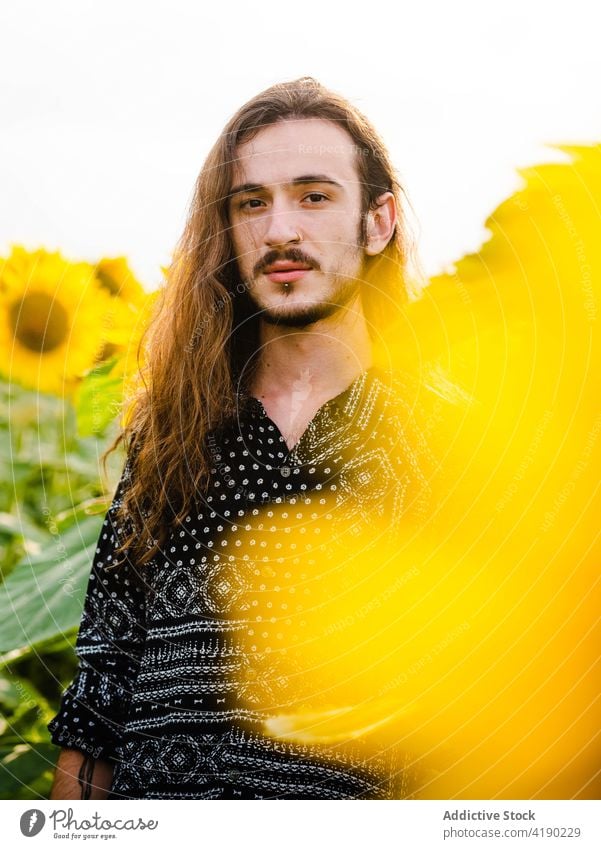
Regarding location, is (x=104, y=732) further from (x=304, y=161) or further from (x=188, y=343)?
(x=304, y=161)

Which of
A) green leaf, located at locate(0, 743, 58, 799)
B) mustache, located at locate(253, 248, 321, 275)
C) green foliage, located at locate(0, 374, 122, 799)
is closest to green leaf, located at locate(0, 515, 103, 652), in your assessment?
green foliage, located at locate(0, 374, 122, 799)

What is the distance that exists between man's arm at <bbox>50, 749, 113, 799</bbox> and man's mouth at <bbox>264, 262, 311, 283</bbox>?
47 cm

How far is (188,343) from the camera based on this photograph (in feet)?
3.03

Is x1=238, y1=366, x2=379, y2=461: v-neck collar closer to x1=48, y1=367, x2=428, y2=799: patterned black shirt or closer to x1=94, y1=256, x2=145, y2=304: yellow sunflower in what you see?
x1=48, y1=367, x2=428, y2=799: patterned black shirt

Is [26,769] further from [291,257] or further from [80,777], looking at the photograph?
[291,257]

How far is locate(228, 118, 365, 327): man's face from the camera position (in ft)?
2.77

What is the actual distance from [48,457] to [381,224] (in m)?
0.40

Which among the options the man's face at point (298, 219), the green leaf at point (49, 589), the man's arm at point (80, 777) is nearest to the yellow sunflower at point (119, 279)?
the man's face at point (298, 219)

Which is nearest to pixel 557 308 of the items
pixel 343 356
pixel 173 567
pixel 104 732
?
pixel 343 356

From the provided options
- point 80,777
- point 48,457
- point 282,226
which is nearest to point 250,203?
point 282,226

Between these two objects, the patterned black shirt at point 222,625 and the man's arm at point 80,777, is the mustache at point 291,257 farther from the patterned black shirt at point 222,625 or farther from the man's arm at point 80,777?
the man's arm at point 80,777

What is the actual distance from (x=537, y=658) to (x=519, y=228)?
40 centimetres

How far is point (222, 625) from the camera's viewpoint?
854 millimetres

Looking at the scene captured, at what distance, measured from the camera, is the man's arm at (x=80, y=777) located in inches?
33.8
